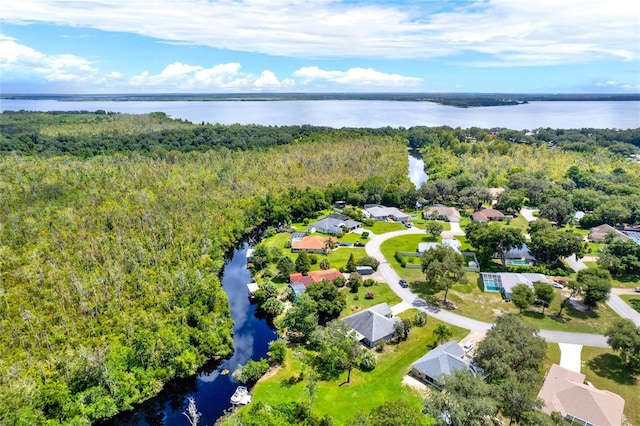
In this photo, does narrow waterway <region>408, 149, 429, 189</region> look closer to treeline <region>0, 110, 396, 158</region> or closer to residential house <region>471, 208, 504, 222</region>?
treeline <region>0, 110, 396, 158</region>

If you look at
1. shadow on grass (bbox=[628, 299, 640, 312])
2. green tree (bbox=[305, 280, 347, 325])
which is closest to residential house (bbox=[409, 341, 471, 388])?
green tree (bbox=[305, 280, 347, 325])

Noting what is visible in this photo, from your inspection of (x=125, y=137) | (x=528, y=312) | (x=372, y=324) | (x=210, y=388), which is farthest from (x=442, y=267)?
(x=125, y=137)

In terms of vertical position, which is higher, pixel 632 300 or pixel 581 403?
pixel 581 403

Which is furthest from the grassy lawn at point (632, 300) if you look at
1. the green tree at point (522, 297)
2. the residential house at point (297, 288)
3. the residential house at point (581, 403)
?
the residential house at point (297, 288)

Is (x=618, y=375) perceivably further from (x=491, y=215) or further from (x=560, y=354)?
(x=491, y=215)

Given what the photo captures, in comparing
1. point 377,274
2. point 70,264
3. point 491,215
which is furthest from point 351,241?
point 70,264

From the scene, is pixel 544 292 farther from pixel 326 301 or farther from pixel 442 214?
pixel 442 214
